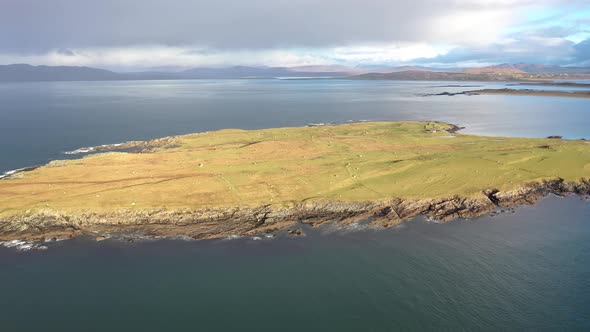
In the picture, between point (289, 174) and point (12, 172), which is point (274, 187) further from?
point (12, 172)

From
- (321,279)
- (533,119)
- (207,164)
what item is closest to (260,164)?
(207,164)

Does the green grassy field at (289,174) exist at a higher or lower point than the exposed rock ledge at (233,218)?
higher

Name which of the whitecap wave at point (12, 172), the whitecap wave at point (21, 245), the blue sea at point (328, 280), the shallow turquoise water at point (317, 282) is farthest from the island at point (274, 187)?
the whitecap wave at point (12, 172)

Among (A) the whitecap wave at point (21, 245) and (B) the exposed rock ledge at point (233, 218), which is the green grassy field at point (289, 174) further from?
(A) the whitecap wave at point (21, 245)

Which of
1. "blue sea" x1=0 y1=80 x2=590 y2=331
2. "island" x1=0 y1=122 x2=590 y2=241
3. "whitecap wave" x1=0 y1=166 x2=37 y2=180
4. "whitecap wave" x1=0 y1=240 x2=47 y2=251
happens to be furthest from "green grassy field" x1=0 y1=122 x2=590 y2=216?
"blue sea" x1=0 y1=80 x2=590 y2=331

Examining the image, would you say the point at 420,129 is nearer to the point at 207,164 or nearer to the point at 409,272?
the point at 207,164

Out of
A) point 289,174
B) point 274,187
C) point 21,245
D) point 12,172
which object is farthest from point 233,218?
point 12,172
